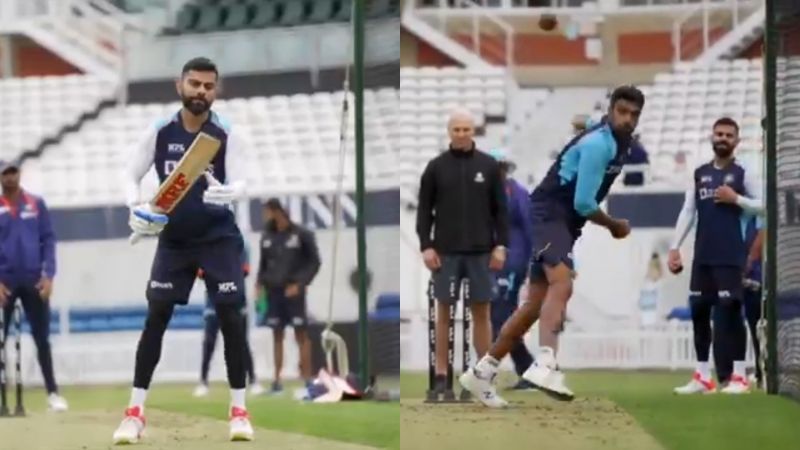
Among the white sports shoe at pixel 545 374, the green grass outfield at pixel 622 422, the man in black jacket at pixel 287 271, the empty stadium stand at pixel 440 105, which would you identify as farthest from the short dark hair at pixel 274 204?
the white sports shoe at pixel 545 374

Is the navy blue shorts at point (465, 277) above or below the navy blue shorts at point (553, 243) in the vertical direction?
below

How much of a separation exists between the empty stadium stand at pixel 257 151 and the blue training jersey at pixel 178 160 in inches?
155

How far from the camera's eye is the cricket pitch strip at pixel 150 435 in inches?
310

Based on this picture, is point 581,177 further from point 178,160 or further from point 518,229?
point 518,229

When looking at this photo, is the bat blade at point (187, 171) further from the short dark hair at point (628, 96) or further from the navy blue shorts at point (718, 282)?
the navy blue shorts at point (718, 282)

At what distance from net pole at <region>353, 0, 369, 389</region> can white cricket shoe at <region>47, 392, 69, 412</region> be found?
154cm

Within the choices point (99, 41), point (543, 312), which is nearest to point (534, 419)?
point (543, 312)

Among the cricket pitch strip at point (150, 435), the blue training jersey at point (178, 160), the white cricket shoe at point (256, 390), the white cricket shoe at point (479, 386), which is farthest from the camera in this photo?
the white cricket shoe at point (256, 390)

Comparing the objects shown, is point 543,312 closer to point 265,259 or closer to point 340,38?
point 340,38

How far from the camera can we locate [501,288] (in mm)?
11625

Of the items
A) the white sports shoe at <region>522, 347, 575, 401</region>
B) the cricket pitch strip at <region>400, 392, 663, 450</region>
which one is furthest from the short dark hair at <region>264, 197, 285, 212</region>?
the white sports shoe at <region>522, 347, 575, 401</region>

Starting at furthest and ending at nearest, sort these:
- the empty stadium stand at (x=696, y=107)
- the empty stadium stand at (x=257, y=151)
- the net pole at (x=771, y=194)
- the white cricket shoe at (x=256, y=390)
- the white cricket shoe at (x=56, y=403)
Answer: the empty stadium stand at (x=696, y=107) → the white cricket shoe at (x=256, y=390) → the empty stadium stand at (x=257, y=151) → the white cricket shoe at (x=56, y=403) → the net pole at (x=771, y=194)

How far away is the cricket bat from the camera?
24.7ft

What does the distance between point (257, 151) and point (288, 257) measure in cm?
80
